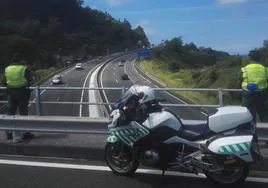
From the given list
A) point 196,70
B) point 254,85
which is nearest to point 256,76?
point 254,85

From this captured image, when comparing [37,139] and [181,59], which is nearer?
[37,139]

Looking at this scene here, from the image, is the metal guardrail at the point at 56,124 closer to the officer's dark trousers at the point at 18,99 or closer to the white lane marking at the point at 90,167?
the white lane marking at the point at 90,167

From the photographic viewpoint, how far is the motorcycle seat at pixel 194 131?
6445 millimetres

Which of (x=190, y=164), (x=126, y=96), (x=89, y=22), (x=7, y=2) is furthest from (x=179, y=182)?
(x=89, y=22)

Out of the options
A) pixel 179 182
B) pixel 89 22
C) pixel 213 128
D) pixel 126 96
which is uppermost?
pixel 89 22

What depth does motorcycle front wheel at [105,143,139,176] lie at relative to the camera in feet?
22.8

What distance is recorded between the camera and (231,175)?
629cm

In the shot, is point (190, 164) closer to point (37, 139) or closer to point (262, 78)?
point (262, 78)

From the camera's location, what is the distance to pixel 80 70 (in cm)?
9750

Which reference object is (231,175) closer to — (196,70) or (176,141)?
(176,141)

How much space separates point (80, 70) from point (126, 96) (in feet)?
300

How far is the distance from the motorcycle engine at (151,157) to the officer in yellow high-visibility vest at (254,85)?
2.40 meters

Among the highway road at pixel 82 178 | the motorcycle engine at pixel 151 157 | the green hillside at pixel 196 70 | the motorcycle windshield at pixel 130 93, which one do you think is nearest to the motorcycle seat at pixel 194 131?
the motorcycle engine at pixel 151 157

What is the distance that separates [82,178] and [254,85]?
3.32 metres
